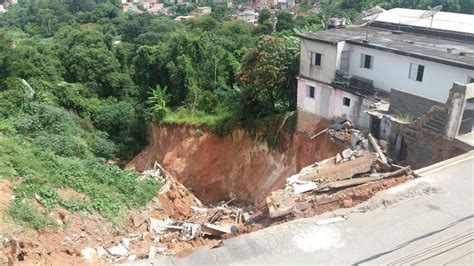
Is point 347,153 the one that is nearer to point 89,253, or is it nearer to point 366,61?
point 366,61

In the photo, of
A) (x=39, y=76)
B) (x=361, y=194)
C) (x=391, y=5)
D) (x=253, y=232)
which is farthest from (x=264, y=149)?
(x=391, y=5)

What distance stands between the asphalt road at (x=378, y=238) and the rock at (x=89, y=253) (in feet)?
9.21

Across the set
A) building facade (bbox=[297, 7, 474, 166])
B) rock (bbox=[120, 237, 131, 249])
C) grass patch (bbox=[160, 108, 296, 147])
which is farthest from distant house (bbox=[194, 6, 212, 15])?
rock (bbox=[120, 237, 131, 249])

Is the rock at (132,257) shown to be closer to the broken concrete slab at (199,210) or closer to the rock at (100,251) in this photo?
the rock at (100,251)

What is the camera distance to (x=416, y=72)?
61.7 feet

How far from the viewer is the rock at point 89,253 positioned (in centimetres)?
1281

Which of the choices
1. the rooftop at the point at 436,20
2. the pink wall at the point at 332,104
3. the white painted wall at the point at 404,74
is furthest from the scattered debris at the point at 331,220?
the rooftop at the point at 436,20

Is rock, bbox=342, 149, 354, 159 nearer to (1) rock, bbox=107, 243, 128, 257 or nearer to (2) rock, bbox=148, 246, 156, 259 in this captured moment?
(2) rock, bbox=148, 246, 156, 259

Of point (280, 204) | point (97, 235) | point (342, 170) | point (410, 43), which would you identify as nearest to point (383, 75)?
point (410, 43)

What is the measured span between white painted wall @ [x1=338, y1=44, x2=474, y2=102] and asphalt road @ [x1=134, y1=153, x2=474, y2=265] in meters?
6.33

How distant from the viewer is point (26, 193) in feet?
45.4

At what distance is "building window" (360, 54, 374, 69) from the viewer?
2041 centimetres

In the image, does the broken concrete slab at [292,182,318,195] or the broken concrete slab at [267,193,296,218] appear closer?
the broken concrete slab at [267,193,296,218]

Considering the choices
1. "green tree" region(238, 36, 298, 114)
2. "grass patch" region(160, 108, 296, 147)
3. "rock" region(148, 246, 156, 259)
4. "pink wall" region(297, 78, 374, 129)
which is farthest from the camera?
"grass patch" region(160, 108, 296, 147)
